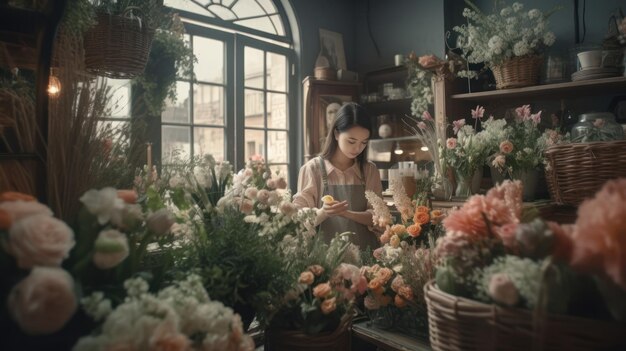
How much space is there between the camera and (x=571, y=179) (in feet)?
5.65

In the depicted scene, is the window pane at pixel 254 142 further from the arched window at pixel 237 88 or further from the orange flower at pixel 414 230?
the orange flower at pixel 414 230

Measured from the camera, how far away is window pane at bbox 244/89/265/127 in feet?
12.8

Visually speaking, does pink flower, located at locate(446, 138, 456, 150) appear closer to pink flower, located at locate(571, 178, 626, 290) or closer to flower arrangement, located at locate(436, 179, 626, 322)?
flower arrangement, located at locate(436, 179, 626, 322)

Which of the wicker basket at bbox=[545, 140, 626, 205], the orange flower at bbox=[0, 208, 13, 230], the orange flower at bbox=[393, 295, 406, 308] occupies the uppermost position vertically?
the wicker basket at bbox=[545, 140, 626, 205]

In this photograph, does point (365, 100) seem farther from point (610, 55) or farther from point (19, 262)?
point (19, 262)

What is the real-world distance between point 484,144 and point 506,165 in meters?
0.19

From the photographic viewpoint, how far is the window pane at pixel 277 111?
4.08 m

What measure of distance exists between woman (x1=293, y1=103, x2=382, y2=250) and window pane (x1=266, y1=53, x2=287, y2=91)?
6.08 feet

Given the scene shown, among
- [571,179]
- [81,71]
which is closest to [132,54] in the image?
[81,71]

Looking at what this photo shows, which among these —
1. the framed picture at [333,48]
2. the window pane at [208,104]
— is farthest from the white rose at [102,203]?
the framed picture at [333,48]

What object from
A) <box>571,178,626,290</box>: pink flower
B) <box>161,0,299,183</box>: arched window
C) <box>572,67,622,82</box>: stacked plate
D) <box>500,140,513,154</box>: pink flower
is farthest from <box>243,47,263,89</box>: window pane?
<box>571,178,626,290</box>: pink flower

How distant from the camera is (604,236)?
2.02 ft

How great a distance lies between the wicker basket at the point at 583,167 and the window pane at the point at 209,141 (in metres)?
2.52

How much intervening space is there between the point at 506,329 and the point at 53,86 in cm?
113
